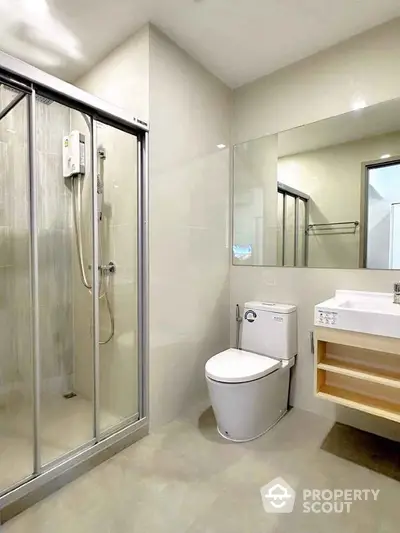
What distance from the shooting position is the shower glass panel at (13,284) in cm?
188

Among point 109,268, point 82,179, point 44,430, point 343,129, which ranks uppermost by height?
point 343,129

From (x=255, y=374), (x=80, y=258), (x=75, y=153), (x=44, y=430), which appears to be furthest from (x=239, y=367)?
(x=75, y=153)

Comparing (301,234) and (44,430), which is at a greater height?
(301,234)

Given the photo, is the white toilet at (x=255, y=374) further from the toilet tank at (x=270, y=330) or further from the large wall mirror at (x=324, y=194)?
the large wall mirror at (x=324, y=194)

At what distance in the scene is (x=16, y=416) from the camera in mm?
1962

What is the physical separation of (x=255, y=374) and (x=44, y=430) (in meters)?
1.27

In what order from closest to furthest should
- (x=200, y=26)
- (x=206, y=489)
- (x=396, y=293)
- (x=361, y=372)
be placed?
(x=206, y=489), (x=361, y=372), (x=396, y=293), (x=200, y=26)

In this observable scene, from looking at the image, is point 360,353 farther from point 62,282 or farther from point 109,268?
point 62,282

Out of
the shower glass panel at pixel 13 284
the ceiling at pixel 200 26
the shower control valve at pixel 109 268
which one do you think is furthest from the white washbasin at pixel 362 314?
the shower glass panel at pixel 13 284

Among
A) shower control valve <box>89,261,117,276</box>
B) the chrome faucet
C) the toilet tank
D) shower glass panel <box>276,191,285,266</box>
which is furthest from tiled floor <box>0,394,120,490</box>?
the chrome faucet

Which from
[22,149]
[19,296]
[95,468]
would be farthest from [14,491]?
[22,149]

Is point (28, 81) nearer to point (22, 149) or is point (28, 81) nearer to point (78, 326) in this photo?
point (22, 149)

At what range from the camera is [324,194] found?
2105mm

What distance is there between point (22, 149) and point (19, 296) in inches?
36.5
